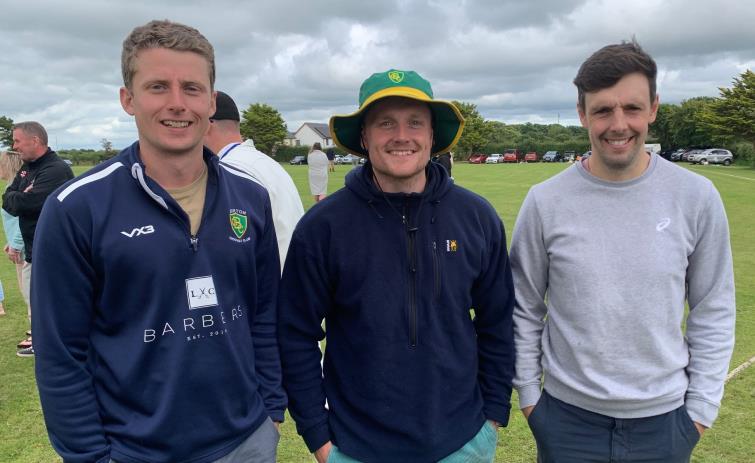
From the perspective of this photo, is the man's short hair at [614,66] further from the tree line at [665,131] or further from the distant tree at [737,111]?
the distant tree at [737,111]

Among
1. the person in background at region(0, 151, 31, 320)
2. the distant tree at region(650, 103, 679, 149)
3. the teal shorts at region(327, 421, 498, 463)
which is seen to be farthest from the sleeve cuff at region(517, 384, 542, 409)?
the distant tree at region(650, 103, 679, 149)

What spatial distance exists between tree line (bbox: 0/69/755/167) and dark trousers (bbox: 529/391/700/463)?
19.2 meters

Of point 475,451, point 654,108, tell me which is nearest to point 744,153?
point 654,108

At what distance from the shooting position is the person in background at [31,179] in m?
5.45

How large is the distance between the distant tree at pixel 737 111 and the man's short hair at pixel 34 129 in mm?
53392

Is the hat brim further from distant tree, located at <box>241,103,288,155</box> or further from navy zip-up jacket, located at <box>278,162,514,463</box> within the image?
distant tree, located at <box>241,103,288,155</box>

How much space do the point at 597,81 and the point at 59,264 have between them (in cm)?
217

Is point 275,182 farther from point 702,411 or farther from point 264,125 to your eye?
point 264,125

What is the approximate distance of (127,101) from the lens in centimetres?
209

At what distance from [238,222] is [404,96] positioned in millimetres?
833

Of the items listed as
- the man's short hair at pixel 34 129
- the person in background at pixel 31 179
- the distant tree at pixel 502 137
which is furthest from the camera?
the distant tree at pixel 502 137

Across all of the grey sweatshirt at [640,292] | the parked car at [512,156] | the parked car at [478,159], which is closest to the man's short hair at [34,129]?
the grey sweatshirt at [640,292]

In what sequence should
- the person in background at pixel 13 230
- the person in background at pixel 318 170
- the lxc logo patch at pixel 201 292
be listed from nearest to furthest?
the lxc logo patch at pixel 201 292, the person in background at pixel 13 230, the person in background at pixel 318 170

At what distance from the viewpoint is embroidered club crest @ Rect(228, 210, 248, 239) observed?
2174 mm
